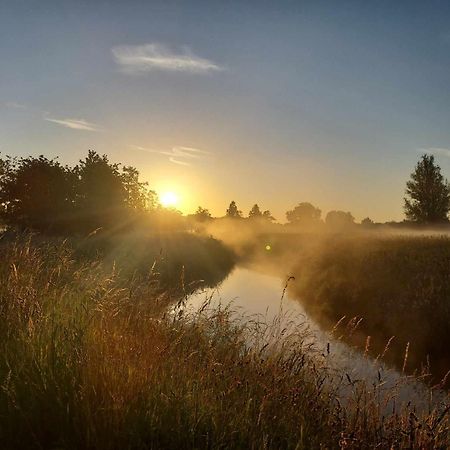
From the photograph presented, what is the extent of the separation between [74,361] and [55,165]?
39.2 m

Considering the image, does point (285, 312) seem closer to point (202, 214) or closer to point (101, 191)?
point (101, 191)

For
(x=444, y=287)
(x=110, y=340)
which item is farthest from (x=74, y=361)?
(x=444, y=287)

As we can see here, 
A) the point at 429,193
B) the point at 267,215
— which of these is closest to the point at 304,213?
the point at 267,215

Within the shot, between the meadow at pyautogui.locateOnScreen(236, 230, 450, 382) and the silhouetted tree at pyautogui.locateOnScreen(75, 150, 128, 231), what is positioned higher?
the silhouetted tree at pyautogui.locateOnScreen(75, 150, 128, 231)

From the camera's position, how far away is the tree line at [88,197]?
37.9 m

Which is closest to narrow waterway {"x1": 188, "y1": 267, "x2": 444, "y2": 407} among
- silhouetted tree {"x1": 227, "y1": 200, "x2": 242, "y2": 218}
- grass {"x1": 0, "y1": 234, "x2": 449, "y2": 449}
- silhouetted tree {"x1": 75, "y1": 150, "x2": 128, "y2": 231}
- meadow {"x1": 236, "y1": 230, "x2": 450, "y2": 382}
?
meadow {"x1": 236, "y1": 230, "x2": 450, "y2": 382}

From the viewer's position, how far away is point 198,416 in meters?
3.91

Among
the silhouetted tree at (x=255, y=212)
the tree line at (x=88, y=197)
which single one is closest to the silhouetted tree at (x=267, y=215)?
the silhouetted tree at (x=255, y=212)

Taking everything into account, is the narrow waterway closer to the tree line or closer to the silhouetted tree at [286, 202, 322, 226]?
the tree line

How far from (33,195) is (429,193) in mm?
43728

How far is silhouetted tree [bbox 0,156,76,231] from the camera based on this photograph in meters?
37.5

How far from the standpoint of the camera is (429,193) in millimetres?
52094

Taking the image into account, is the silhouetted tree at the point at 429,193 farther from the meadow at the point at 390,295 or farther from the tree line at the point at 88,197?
the meadow at the point at 390,295

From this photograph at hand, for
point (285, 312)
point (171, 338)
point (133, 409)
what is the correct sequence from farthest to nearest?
1. point (285, 312)
2. point (171, 338)
3. point (133, 409)
